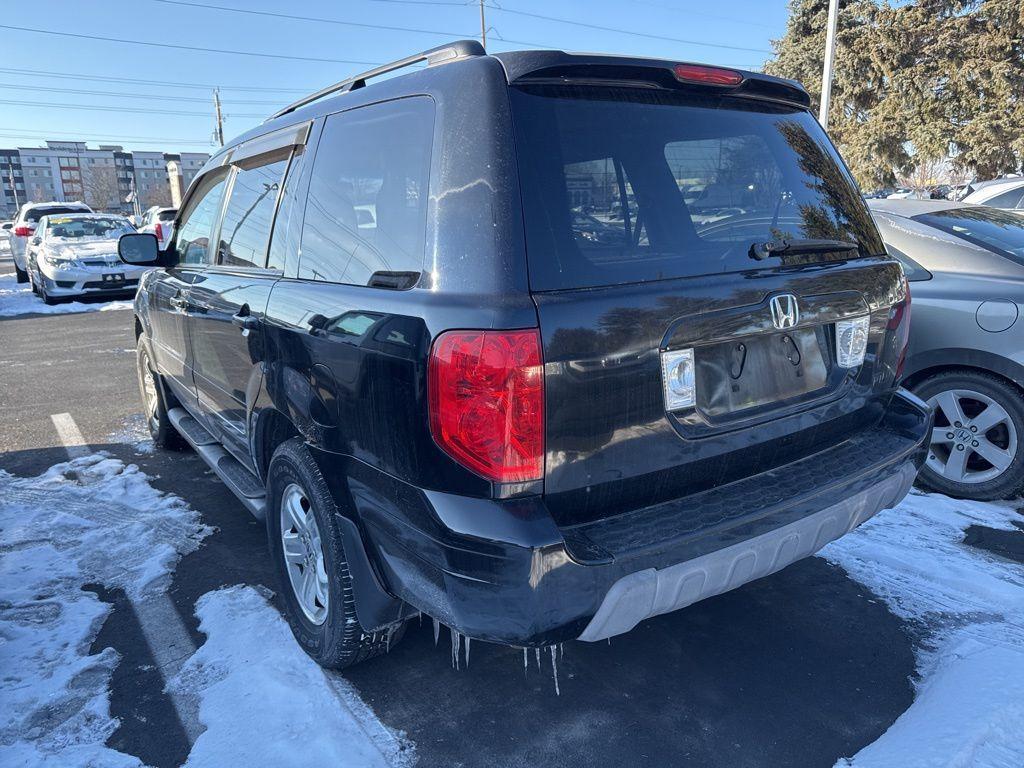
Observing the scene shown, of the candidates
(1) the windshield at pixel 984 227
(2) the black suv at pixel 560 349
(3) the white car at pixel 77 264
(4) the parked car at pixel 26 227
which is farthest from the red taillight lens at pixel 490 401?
(4) the parked car at pixel 26 227

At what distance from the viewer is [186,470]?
483cm

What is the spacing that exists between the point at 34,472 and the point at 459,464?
4270 mm

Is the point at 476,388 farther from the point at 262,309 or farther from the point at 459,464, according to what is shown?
the point at 262,309

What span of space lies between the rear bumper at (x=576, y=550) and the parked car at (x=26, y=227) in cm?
1643

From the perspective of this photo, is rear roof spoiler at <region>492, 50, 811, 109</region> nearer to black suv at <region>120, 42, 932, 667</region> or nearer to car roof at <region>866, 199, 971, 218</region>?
black suv at <region>120, 42, 932, 667</region>

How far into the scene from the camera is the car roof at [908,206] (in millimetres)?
4688

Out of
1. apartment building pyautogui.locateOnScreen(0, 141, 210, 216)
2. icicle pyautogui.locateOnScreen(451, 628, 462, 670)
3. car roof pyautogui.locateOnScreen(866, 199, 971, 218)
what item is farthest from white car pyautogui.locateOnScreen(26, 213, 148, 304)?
apartment building pyautogui.locateOnScreen(0, 141, 210, 216)

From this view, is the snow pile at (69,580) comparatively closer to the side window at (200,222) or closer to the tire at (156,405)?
the tire at (156,405)

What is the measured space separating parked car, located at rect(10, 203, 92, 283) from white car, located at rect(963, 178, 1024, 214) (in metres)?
16.9

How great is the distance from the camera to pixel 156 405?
5.21m

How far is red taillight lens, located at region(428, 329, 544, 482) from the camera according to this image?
5.93 feet

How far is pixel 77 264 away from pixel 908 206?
13.2 meters

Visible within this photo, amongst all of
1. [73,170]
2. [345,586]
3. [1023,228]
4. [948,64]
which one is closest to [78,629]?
[345,586]

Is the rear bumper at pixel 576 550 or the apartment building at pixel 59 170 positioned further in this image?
the apartment building at pixel 59 170
